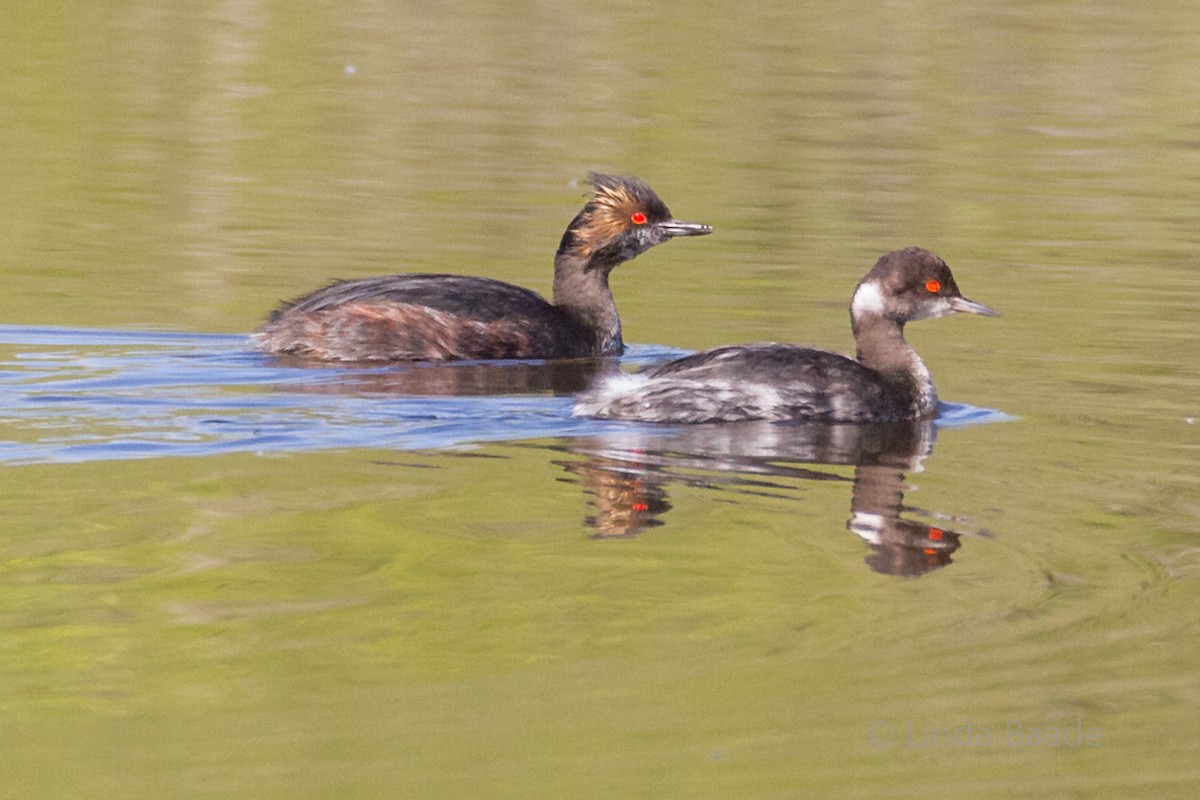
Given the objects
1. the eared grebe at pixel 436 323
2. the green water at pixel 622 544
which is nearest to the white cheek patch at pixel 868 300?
the green water at pixel 622 544

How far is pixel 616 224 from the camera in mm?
13828

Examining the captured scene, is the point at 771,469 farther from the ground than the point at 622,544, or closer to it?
closer to it

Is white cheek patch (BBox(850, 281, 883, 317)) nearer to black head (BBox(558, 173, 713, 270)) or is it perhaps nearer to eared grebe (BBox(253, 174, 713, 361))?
eared grebe (BBox(253, 174, 713, 361))

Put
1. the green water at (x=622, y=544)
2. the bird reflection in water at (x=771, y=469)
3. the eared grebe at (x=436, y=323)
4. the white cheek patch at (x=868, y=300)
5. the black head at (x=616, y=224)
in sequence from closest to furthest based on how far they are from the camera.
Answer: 1. the green water at (x=622, y=544)
2. the bird reflection in water at (x=771, y=469)
3. the white cheek patch at (x=868, y=300)
4. the eared grebe at (x=436, y=323)
5. the black head at (x=616, y=224)

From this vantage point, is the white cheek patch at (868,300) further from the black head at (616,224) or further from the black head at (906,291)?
the black head at (616,224)

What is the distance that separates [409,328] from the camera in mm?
12555

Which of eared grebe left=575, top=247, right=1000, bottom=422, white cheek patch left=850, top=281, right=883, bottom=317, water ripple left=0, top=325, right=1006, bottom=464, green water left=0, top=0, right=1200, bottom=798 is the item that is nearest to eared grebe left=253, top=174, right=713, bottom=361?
water ripple left=0, top=325, right=1006, bottom=464

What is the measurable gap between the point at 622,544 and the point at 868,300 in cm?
386

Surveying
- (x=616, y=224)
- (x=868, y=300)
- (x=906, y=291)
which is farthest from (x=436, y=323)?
(x=906, y=291)

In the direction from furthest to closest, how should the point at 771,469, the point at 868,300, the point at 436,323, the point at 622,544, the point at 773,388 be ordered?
1. the point at 436,323
2. the point at 868,300
3. the point at 773,388
4. the point at 771,469
5. the point at 622,544

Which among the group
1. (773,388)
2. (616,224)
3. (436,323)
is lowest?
(436,323)

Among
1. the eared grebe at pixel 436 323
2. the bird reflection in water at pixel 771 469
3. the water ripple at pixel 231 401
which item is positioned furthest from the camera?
the eared grebe at pixel 436 323

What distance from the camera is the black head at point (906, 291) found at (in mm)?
11375

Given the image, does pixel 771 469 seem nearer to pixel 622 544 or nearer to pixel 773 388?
pixel 773 388
